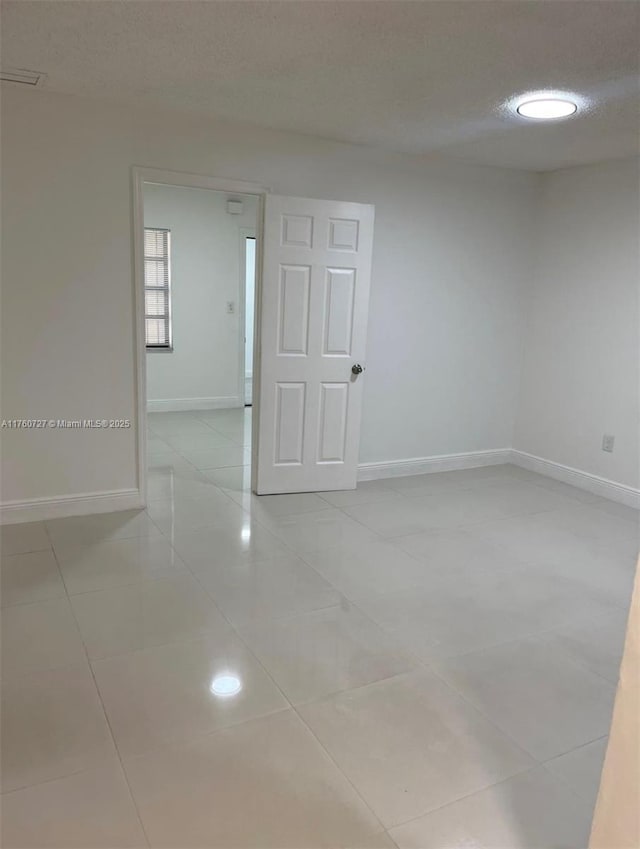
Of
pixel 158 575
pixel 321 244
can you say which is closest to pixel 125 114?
pixel 321 244

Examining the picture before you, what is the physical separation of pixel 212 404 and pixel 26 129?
4151 mm

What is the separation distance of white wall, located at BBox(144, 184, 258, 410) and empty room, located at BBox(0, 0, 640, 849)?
1.12 metres

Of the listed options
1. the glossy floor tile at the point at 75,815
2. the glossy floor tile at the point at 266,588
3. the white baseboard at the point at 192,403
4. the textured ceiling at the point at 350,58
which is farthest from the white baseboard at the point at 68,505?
the white baseboard at the point at 192,403

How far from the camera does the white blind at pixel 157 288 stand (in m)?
6.61

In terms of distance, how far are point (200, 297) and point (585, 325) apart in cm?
402

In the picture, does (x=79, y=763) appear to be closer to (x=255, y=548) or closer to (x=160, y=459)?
(x=255, y=548)

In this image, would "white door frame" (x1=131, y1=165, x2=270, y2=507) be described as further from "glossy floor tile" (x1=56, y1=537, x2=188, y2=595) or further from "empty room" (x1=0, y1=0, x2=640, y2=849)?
"glossy floor tile" (x1=56, y1=537, x2=188, y2=595)

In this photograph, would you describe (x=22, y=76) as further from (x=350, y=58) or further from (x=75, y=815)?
(x=75, y=815)

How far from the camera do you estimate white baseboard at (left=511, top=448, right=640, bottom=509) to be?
4543 mm

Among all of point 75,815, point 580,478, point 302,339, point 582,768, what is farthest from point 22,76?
point 580,478

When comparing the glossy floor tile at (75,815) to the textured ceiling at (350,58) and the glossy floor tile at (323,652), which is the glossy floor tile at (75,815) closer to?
the glossy floor tile at (323,652)

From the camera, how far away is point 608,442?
467 cm

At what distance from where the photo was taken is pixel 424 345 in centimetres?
485

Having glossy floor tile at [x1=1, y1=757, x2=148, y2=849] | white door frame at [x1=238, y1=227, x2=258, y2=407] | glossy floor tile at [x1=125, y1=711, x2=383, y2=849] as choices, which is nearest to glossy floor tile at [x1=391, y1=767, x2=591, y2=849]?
glossy floor tile at [x1=125, y1=711, x2=383, y2=849]
